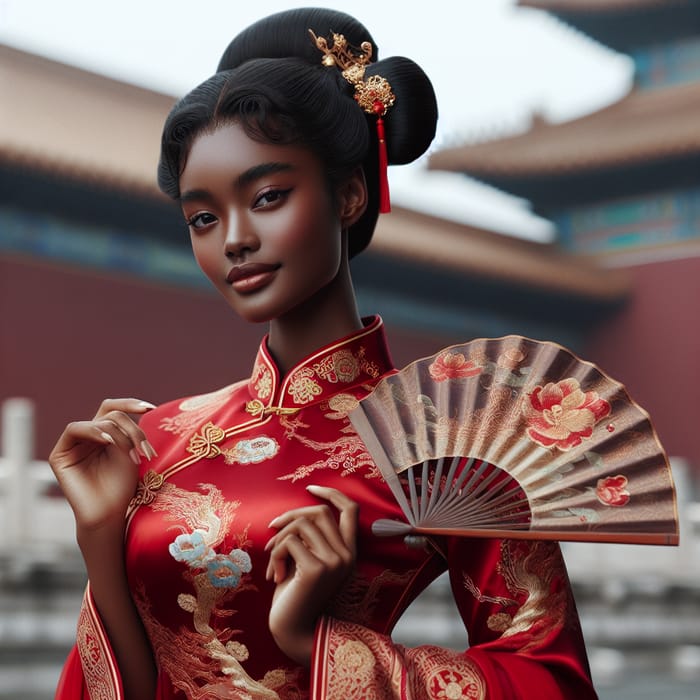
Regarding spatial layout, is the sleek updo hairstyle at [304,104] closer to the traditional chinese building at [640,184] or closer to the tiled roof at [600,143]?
the traditional chinese building at [640,184]

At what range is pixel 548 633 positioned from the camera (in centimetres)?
154

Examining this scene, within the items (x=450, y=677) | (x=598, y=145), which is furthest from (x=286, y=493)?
(x=598, y=145)

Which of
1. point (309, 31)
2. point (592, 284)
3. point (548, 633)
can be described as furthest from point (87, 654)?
point (592, 284)

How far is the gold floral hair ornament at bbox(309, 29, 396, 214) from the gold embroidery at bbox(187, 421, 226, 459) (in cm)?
40

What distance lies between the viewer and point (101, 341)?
10.4 meters

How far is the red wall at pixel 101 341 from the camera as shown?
9859mm

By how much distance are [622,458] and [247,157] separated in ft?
1.93

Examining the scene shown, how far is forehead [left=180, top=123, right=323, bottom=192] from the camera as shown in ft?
5.30

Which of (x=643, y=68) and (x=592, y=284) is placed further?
(x=643, y=68)

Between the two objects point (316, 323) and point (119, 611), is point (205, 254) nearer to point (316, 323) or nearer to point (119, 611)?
point (316, 323)

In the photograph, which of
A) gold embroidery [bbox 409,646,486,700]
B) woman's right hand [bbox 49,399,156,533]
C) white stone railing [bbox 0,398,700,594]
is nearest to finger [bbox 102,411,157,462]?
woman's right hand [bbox 49,399,156,533]

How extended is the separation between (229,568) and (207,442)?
210mm

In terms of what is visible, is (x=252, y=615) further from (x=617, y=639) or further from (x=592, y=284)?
(x=592, y=284)

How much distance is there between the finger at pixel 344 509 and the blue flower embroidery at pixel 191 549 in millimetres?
153
